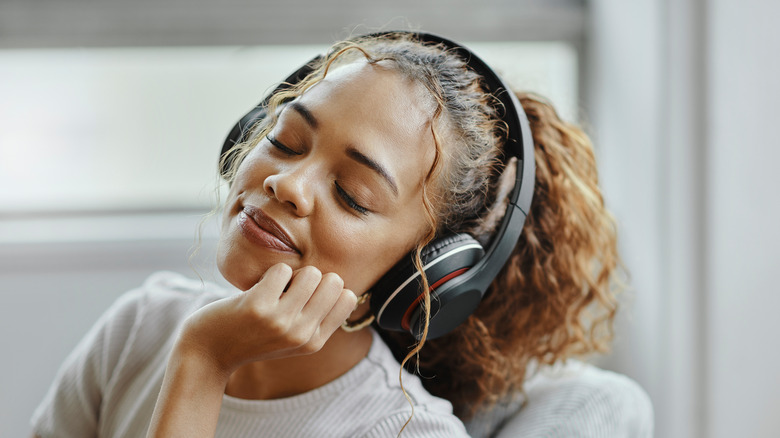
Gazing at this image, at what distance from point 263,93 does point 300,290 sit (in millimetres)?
981

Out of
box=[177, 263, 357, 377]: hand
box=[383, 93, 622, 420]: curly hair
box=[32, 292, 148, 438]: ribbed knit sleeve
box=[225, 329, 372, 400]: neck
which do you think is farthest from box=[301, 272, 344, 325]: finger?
box=[32, 292, 148, 438]: ribbed knit sleeve

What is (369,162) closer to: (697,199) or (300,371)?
(300,371)

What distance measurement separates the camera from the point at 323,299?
80 cm

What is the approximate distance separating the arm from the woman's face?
0.05m

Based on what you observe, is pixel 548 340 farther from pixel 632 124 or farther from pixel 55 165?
pixel 55 165

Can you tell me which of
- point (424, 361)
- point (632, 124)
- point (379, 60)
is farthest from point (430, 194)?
point (632, 124)

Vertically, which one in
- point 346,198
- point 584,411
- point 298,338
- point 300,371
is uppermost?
point 346,198

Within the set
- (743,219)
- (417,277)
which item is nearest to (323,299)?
(417,277)

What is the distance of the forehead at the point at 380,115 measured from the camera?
2.81 ft

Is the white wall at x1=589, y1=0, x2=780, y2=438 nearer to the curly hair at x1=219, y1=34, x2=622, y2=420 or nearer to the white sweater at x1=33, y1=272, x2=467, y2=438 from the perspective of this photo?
the curly hair at x1=219, y1=34, x2=622, y2=420

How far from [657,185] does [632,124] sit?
177 millimetres

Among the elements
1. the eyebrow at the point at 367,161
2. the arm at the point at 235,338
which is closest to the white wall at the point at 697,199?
the eyebrow at the point at 367,161

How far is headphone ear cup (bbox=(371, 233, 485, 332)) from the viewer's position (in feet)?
2.80

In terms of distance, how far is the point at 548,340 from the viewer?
118cm
